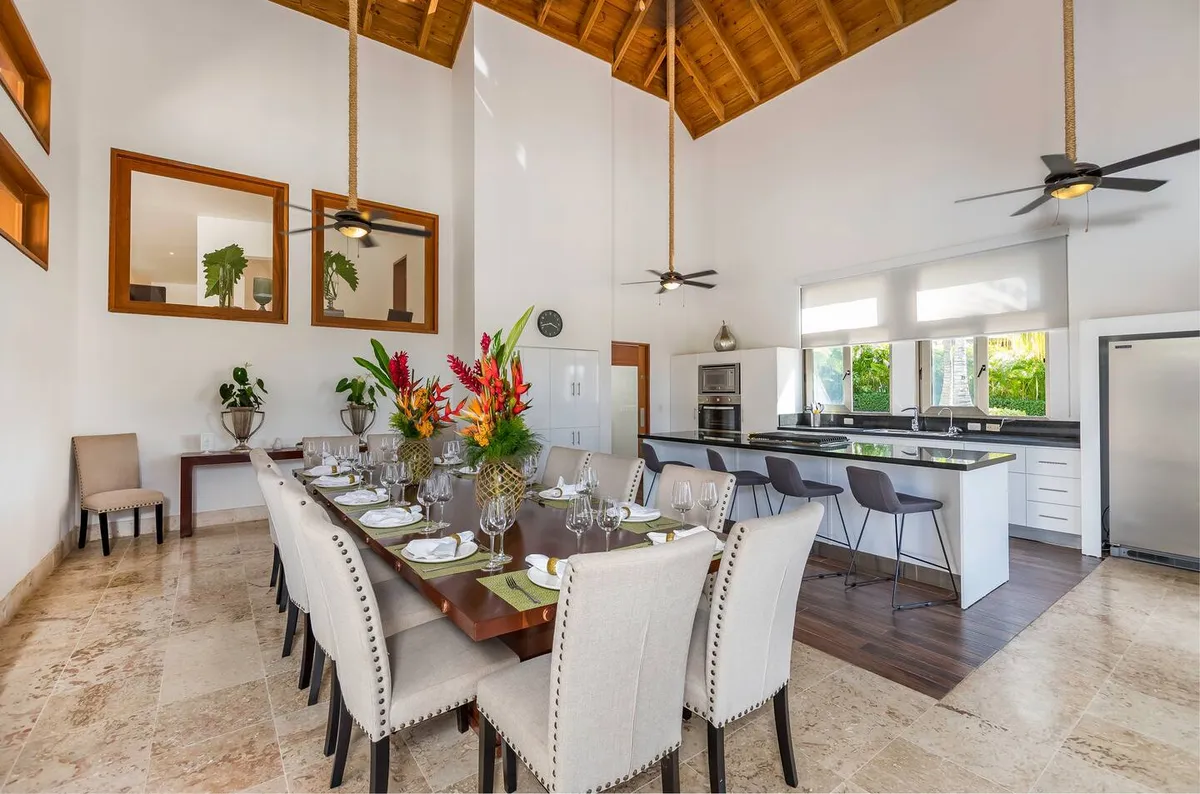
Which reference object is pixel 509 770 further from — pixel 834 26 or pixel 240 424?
pixel 834 26

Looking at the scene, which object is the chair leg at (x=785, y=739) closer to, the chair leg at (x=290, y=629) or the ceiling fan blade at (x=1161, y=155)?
the chair leg at (x=290, y=629)

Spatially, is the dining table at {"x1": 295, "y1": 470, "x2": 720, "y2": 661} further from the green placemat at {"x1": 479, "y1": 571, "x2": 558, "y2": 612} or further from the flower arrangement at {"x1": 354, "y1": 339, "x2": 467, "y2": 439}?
Result: the flower arrangement at {"x1": 354, "y1": 339, "x2": 467, "y2": 439}

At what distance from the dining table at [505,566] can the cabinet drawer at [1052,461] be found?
419cm

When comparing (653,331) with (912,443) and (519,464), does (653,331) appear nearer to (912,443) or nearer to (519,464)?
(912,443)

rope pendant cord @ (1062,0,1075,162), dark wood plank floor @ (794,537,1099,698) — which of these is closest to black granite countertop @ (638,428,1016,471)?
dark wood plank floor @ (794,537,1099,698)

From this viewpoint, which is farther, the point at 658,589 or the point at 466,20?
the point at 466,20

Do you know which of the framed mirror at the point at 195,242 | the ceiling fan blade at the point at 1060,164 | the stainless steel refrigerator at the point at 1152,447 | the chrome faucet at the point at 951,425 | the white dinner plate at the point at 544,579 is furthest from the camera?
the chrome faucet at the point at 951,425

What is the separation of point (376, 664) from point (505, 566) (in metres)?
0.45

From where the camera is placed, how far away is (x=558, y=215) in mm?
6535

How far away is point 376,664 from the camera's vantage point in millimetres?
1459

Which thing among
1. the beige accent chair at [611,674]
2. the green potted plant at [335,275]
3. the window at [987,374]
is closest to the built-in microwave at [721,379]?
the window at [987,374]

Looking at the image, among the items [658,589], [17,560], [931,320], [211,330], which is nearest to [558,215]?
[211,330]

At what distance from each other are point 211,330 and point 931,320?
23.7ft

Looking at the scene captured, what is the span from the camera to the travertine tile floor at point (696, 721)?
1.78m
